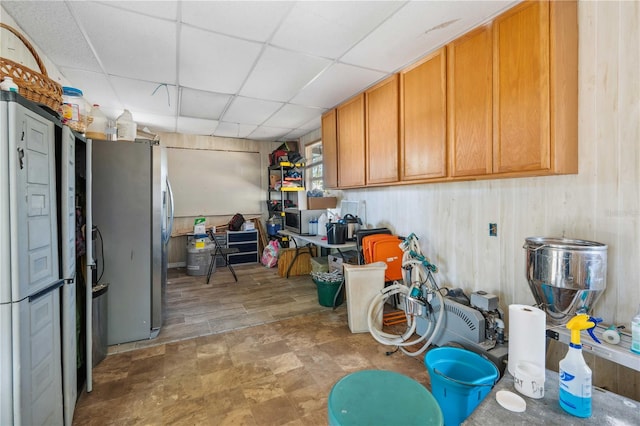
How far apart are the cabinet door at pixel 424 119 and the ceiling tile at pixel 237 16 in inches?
52.2

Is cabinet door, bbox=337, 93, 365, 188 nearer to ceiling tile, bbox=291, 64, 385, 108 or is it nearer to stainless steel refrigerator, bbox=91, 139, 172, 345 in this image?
ceiling tile, bbox=291, 64, 385, 108

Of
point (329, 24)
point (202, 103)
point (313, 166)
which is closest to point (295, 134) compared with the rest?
point (313, 166)

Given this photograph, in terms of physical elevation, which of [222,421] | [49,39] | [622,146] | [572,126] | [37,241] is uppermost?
[49,39]

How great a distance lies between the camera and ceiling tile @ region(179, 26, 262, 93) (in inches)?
89.4

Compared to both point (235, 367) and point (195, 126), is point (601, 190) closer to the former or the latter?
point (235, 367)

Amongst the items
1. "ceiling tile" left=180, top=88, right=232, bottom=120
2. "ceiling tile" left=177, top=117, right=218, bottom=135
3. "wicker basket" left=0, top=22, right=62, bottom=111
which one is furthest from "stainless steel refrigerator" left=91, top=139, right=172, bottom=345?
"ceiling tile" left=177, top=117, right=218, bottom=135

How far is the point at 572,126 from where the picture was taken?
1.77 m

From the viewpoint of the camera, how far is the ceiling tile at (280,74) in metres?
2.56

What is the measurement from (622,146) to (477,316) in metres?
1.35

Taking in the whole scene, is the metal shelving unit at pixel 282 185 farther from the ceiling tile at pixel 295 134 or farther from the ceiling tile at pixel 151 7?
the ceiling tile at pixel 151 7

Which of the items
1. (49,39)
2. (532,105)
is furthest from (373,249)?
(49,39)

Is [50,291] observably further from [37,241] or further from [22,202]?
[22,202]

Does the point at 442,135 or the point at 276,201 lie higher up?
the point at 442,135

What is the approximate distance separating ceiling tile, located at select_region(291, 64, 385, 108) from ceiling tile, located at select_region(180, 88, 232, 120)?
958 mm
